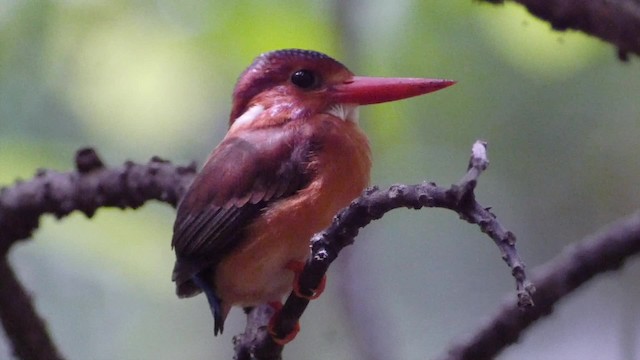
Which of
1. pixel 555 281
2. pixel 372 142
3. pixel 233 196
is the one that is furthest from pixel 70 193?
pixel 555 281

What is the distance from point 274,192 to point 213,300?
0.17 m

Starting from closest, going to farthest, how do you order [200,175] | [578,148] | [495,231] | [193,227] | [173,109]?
[495,231] < [193,227] < [200,175] < [173,109] < [578,148]

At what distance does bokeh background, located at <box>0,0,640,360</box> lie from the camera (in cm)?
176

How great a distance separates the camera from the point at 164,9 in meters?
1.98

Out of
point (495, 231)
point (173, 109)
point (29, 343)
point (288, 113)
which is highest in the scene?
point (495, 231)

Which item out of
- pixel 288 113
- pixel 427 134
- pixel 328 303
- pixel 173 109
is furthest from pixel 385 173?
pixel 288 113

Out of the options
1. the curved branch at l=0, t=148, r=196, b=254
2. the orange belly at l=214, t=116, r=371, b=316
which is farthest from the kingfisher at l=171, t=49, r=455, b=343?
the curved branch at l=0, t=148, r=196, b=254

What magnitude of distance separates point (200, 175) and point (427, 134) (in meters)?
0.79

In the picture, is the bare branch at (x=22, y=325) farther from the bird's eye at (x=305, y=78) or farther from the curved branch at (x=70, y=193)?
the bird's eye at (x=305, y=78)

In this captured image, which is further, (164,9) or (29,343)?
(164,9)

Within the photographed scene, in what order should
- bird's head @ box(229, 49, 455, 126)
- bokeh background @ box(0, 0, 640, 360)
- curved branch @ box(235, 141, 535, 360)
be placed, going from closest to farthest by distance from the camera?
curved branch @ box(235, 141, 535, 360) → bird's head @ box(229, 49, 455, 126) → bokeh background @ box(0, 0, 640, 360)

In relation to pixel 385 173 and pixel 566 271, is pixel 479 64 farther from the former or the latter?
pixel 566 271

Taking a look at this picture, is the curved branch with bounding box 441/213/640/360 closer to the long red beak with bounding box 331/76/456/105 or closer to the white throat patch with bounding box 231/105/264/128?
the long red beak with bounding box 331/76/456/105

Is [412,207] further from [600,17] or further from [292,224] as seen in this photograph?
[600,17]
